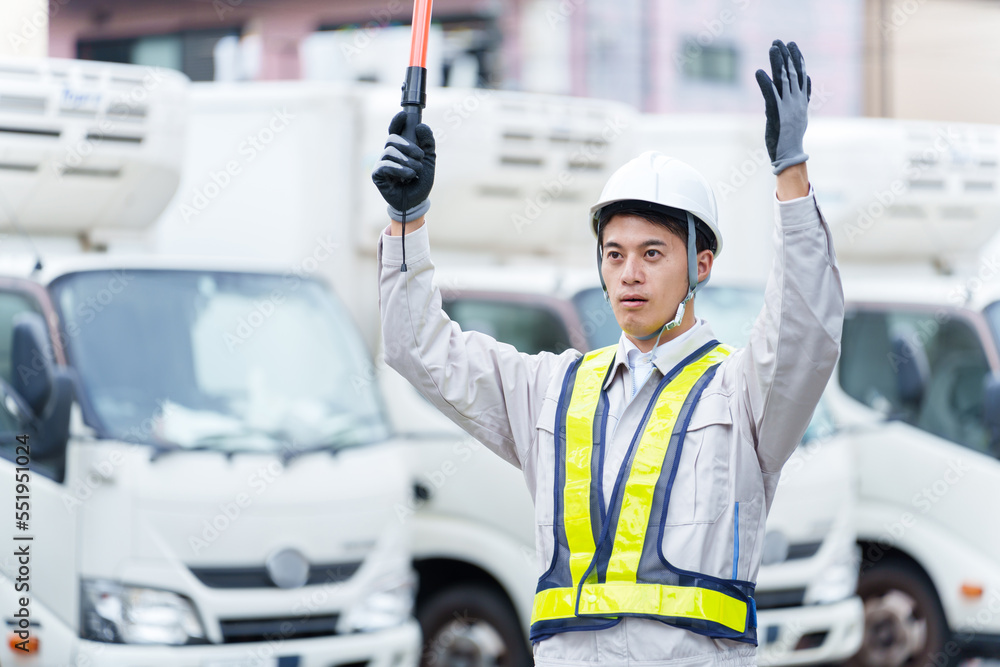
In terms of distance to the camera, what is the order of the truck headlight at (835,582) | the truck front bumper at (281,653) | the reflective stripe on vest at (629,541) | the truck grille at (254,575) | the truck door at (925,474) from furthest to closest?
the truck door at (925,474) → the truck headlight at (835,582) → the truck grille at (254,575) → the truck front bumper at (281,653) → the reflective stripe on vest at (629,541)

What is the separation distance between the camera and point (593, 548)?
2686 millimetres

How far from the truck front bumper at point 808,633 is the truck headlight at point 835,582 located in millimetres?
36

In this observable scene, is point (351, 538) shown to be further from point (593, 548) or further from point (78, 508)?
point (593, 548)

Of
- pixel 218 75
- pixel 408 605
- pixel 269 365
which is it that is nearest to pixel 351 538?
pixel 408 605

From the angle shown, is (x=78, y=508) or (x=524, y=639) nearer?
(x=78, y=508)

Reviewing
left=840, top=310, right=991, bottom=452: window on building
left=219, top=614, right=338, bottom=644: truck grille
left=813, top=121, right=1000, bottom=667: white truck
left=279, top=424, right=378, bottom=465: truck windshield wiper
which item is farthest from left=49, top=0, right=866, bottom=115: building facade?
left=219, top=614, right=338, bottom=644: truck grille

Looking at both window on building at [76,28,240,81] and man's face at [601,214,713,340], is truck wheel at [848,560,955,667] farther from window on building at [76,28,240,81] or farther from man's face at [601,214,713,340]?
window on building at [76,28,240,81]

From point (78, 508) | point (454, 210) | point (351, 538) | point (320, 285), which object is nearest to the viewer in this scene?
point (78, 508)

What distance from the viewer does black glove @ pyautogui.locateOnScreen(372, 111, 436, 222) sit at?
9.17 ft

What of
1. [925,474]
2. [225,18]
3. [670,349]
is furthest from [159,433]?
[225,18]

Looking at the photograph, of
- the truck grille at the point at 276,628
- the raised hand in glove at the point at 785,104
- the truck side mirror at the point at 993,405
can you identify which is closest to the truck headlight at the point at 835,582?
the truck side mirror at the point at 993,405

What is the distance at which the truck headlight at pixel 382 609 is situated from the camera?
5629mm

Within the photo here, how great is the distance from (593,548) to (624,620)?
0.51 ft

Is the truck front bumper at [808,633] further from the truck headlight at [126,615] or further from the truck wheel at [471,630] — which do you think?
the truck headlight at [126,615]
